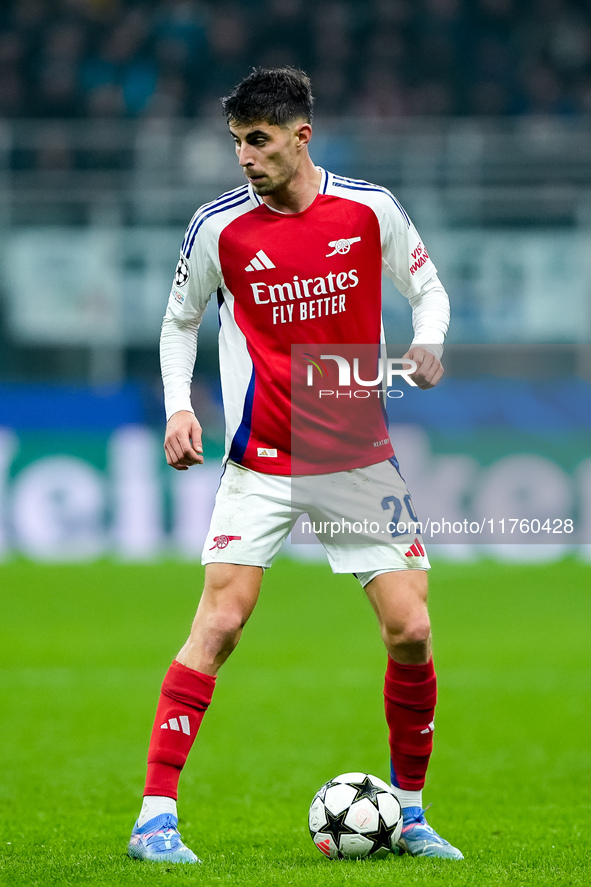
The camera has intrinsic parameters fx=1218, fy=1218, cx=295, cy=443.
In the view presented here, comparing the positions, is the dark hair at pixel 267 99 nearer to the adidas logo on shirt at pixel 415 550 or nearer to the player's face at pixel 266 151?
the player's face at pixel 266 151

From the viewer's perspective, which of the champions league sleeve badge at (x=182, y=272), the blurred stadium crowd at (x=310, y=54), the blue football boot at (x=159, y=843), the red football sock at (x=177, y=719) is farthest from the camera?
the blurred stadium crowd at (x=310, y=54)

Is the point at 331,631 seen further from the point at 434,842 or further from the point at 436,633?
the point at 434,842

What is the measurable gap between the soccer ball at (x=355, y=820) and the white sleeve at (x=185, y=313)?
51.1 inches

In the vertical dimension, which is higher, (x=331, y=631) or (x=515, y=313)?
(x=515, y=313)

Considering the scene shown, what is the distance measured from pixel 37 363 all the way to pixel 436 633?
5639 mm

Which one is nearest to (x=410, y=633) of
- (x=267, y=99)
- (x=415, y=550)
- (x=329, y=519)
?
(x=415, y=550)

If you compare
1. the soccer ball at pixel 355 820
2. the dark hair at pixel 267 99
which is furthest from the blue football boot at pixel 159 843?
the dark hair at pixel 267 99

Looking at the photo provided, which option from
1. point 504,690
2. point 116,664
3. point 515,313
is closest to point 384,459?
point 504,690

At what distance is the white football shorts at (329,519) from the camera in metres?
3.80

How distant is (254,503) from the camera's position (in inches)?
151

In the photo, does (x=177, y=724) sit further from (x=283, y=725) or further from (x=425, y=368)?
(x=283, y=725)

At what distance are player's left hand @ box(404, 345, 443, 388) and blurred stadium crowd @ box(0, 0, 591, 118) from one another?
13.5 meters

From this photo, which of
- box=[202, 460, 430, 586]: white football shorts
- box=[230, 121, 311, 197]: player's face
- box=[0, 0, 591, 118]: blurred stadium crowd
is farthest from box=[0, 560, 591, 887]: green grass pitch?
box=[0, 0, 591, 118]: blurred stadium crowd

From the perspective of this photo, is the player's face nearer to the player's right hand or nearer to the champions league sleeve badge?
the champions league sleeve badge
